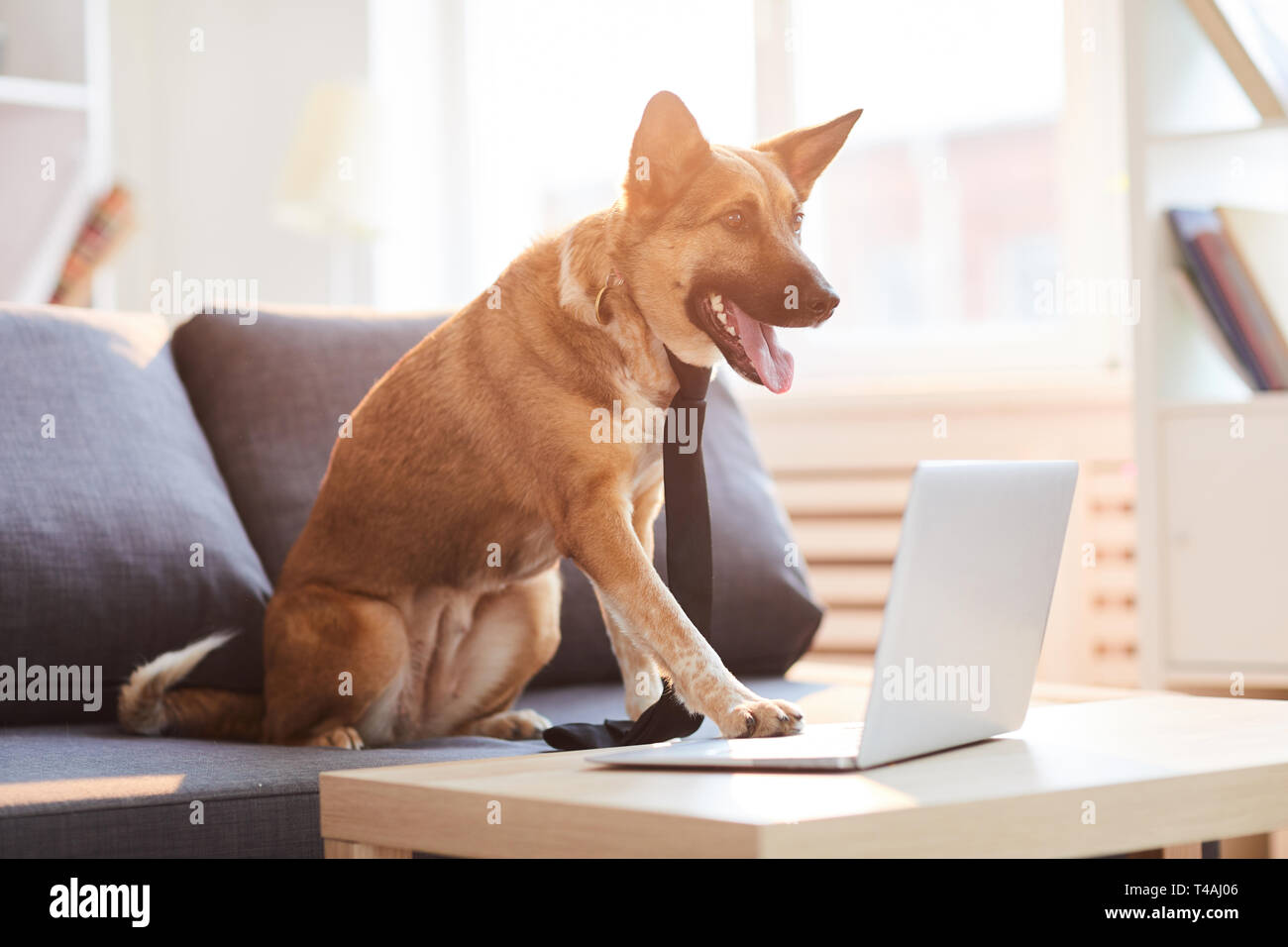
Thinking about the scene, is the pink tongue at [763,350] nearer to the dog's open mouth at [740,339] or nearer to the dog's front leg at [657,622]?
the dog's open mouth at [740,339]

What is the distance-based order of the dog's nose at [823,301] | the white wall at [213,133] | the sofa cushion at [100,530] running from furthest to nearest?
the white wall at [213,133] → the sofa cushion at [100,530] → the dog's nose at [823,301]

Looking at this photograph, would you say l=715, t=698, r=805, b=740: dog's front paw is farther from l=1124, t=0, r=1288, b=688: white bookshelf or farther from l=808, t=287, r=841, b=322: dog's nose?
l=1124, t=0, r=1288, b=688: white bookshelf

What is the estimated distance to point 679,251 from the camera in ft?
4.68

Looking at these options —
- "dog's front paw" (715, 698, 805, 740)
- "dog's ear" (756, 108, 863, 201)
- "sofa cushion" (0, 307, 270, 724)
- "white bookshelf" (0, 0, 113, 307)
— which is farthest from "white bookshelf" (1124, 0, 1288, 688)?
"white bookshelf" (0, 0, 113, 307)

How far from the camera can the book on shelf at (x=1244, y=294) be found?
7.74 ft

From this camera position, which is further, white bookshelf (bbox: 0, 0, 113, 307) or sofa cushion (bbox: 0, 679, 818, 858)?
white bookshelf (bbox: 0, 0, 113, 307)

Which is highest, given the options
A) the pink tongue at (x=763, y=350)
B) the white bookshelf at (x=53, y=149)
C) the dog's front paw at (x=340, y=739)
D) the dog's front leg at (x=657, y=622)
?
the white bookshelf at (x=53, y=149)

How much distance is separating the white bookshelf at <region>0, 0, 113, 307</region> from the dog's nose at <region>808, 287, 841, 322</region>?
253 centimetres

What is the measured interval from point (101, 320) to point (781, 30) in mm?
2143

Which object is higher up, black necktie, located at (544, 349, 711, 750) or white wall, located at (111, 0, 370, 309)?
white wall, located at (111, 0, 370, 309)

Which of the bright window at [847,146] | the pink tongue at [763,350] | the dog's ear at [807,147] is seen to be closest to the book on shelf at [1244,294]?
the bright window at [847,146]

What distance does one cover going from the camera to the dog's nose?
1.34 m

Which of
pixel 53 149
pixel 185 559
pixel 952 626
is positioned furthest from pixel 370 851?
pixel 53 149
